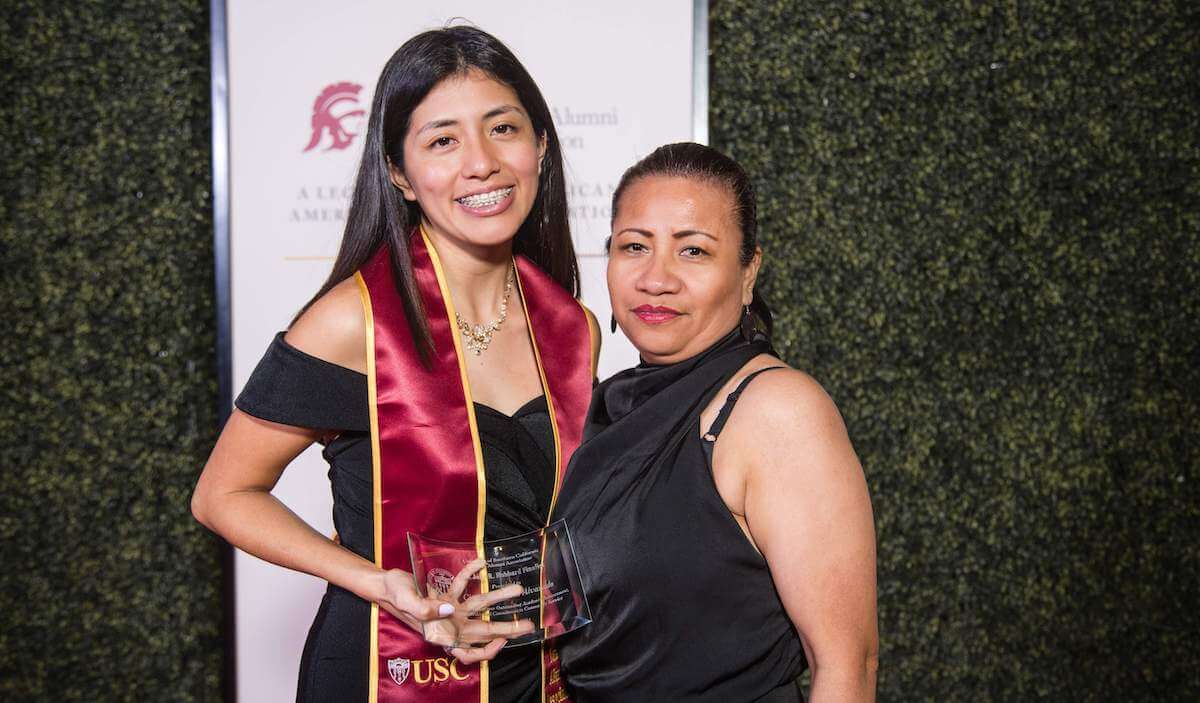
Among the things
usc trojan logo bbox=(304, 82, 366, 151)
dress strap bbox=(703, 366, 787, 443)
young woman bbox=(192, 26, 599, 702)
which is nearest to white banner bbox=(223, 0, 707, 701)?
usc trojan logo bbox=(304, 82, 366, 151)

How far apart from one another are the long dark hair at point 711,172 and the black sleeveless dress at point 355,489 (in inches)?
19.0

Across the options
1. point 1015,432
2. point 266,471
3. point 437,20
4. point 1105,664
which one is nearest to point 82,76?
point 437,20

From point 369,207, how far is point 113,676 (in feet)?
5.80

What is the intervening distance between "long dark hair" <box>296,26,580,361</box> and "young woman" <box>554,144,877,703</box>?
396mm

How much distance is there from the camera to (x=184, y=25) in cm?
250

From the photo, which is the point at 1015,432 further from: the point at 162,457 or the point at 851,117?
the point at 162,457

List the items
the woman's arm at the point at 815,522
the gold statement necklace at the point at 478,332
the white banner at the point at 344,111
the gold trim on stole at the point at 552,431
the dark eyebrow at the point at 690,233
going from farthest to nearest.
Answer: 1. the white banner at the point at 344,111
2. the gold statement necklace at the point at 478,332
3. the gold trim on stole at the point at 552,431
4. the dark eyebrow at the point at 690,233
5. the woman's arm at the point at 815,522

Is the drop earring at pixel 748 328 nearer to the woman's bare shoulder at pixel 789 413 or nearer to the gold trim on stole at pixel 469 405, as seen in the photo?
the woman's bare shoulder at pixel 789 413

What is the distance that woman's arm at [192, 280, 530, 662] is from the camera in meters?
1.47

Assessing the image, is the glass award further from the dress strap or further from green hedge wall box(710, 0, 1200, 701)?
green hedge wall box(710, 0, 1200, 701)

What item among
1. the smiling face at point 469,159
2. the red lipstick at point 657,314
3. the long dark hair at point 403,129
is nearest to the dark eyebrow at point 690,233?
the red lipstick at point 657,314

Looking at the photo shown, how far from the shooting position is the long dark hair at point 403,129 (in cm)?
153

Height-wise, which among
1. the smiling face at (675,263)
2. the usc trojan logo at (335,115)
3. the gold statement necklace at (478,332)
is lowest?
the gold statement necklace at (478,332)

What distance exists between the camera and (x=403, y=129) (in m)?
1.56
